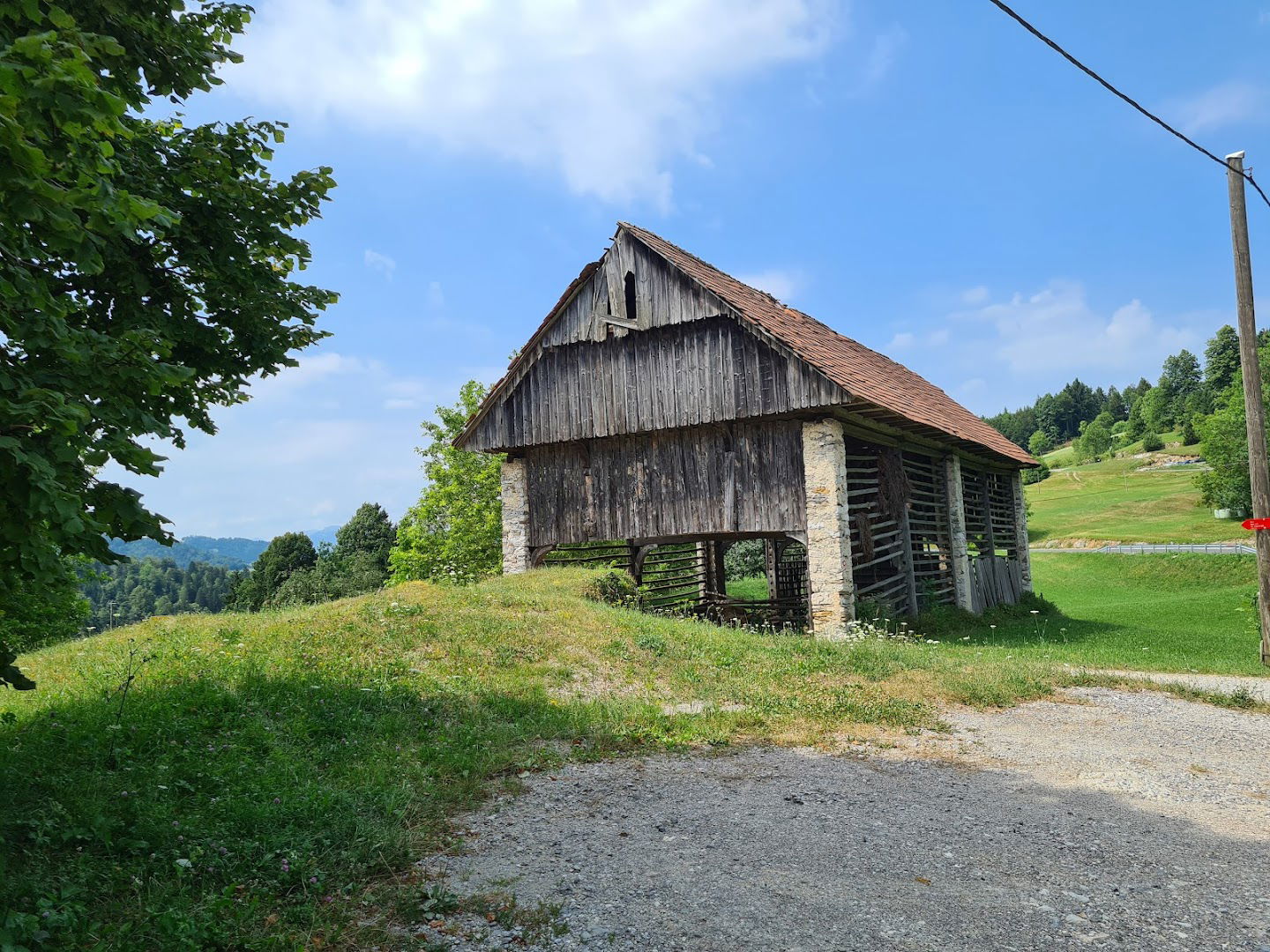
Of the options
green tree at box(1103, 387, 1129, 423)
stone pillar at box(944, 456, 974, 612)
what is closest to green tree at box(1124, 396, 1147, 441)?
green tree at box(1103, 387, 1129, 423)

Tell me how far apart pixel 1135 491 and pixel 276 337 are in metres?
74.7

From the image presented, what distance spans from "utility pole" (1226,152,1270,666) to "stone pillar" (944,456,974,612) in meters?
7.78

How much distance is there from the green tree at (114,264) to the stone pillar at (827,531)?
10069mm

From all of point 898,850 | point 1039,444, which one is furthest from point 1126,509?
point 1039,444

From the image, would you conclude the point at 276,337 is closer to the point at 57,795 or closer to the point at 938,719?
the point at 57,795

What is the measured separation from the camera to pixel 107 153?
4.09m

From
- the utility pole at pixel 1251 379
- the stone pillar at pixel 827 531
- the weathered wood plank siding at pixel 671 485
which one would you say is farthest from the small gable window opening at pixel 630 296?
the utility pole at pixel 1251 379

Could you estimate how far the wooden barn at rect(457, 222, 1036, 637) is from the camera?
51.1 ft

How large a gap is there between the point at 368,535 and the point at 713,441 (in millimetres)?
37410

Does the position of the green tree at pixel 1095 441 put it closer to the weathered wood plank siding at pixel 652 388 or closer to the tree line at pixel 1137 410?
the tree line at pixel 1137 410

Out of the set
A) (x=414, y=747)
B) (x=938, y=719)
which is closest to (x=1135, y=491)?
(x=938, y=719)

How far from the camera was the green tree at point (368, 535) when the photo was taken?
48188 mm

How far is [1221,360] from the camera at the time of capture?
8431 centimetres

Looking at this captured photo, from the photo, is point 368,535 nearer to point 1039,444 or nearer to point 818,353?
point 818,353
